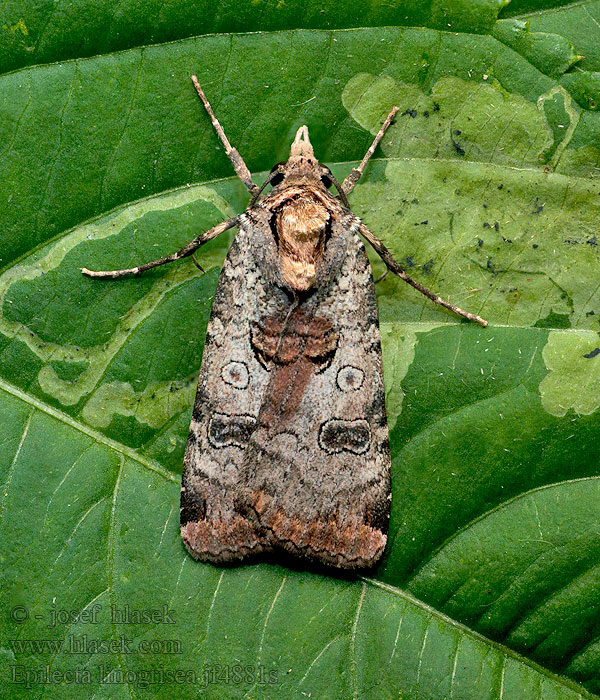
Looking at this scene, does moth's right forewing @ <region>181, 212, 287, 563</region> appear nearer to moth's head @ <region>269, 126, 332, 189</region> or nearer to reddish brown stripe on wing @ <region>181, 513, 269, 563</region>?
reddish brown stripe on wing @ <region>181, 513, 269, 563</region>

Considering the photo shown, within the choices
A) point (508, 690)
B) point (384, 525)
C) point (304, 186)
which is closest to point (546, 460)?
point (384, 525)

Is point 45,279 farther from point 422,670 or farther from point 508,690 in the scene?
point 508,690

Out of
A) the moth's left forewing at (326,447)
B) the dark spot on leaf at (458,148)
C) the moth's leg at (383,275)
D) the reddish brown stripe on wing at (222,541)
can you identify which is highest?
the dark spot on leaf at (458,148)

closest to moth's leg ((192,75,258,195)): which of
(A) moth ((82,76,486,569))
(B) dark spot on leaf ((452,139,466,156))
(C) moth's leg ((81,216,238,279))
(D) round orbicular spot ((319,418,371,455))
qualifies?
(A) moth ((82,76,486,569))

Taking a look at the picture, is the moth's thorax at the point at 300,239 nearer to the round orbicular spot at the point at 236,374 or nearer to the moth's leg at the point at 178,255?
the moth's leg at the point at 178,255

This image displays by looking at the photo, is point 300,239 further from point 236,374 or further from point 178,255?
point 236,374

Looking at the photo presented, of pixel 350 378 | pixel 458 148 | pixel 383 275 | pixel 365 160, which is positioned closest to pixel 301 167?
pixel 365 160

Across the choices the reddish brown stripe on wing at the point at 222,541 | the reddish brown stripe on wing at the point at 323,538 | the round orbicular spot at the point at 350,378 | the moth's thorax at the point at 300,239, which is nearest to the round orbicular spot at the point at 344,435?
the round orbicular spot at the point at 350,378

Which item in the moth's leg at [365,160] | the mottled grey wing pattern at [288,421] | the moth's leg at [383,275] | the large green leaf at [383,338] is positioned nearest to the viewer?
the large green leaf at [383,338]
